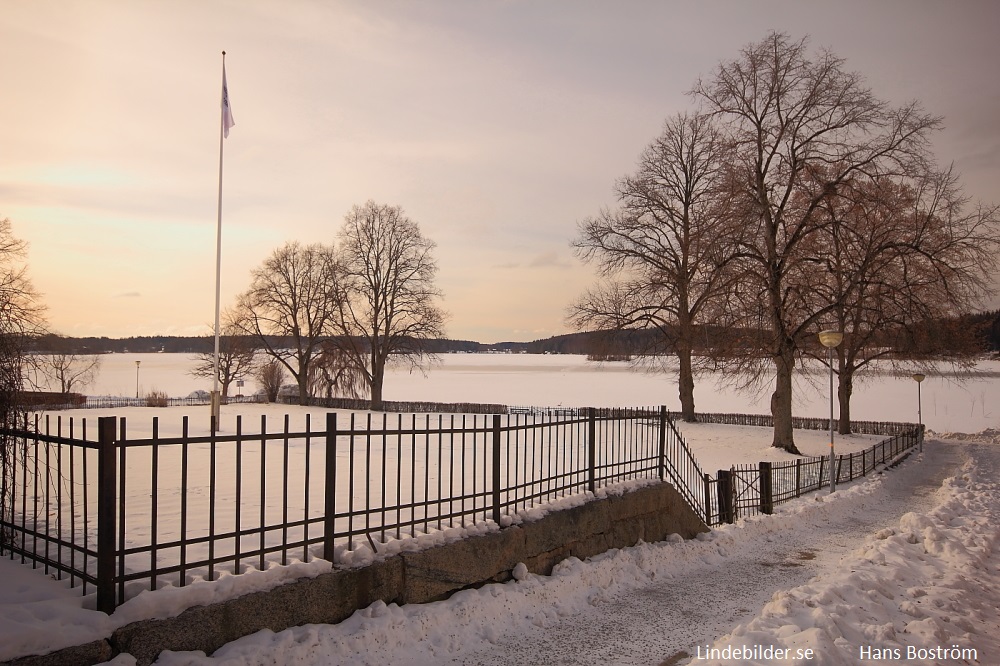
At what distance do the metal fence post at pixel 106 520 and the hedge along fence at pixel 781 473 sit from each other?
9.95 metres

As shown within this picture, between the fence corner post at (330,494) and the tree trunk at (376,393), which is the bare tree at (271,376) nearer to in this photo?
the tree trunk at (376,393)

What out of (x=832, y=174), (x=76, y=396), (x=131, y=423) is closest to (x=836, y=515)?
(x=832, y=174)

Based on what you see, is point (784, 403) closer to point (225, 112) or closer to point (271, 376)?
point (225, 112)

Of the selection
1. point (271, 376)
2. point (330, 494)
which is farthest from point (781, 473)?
point (271, 376)

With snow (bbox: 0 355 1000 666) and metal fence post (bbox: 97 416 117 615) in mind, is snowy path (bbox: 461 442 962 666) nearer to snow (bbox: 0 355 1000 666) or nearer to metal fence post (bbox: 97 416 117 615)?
snow (bbox: 0 355 1000 666)

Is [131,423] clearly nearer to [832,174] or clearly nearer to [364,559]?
[364,559]

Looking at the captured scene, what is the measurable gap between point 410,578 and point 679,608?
10.5 ft

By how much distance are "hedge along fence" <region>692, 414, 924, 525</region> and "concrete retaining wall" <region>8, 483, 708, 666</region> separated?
328cm

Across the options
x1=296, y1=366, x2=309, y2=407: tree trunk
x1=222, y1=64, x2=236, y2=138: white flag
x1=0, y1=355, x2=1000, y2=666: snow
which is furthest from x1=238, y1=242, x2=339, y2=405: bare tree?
x1=0, y1=355, x2=1000, y2=666: snow

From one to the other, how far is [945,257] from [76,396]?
4147 cm

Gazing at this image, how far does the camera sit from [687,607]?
7016 mm

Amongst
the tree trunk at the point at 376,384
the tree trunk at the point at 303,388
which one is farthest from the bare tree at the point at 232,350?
the tree trunk at the point at 376,384

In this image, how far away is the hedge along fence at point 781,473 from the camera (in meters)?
12.3

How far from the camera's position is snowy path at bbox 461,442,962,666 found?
18.5ft
